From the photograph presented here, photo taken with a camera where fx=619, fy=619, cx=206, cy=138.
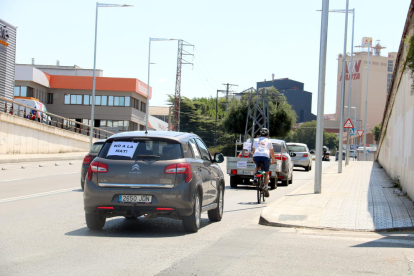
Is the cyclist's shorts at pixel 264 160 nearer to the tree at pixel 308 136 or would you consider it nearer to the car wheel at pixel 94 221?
the car wheel at pixel 94 221

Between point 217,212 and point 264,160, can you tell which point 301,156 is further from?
point 217,212

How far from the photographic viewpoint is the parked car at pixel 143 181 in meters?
8.87

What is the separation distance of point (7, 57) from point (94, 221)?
135ft

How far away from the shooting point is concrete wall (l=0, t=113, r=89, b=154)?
39.8 m

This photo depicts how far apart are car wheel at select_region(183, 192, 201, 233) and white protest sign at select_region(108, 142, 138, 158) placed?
3.79ft

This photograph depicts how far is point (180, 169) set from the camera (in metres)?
8.95

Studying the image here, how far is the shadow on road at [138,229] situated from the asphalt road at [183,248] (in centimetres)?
1

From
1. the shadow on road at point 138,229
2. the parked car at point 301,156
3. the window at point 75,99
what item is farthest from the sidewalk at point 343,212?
the window at point 75,99

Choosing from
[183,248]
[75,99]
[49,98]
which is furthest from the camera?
[75,99]

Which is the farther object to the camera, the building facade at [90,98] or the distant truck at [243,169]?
the building facade at [90,98]

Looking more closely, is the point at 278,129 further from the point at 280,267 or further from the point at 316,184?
the point at 280,267

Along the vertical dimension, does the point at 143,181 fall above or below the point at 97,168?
below

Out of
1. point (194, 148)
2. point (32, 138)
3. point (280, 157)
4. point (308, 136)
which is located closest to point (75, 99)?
point (32, 138)

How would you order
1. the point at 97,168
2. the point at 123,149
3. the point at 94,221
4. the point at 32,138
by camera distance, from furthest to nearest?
the point at 32,138, the point at 94,221, the point at 123,149, the point at 97,168
